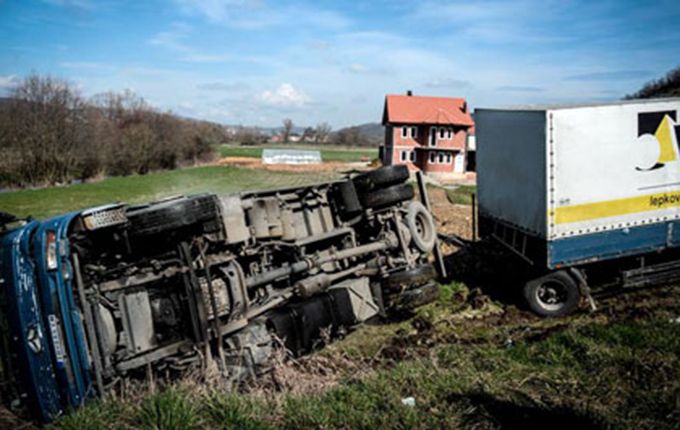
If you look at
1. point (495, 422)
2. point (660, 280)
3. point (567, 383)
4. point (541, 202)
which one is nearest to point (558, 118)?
point (541, 202)

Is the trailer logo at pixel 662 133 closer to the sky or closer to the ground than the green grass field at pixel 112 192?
closer to the sky

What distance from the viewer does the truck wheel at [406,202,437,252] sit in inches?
287

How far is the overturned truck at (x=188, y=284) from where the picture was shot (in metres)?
4.04

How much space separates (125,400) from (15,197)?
21.7m

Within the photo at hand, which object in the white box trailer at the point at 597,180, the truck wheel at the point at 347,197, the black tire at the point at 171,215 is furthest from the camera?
the truck wheel at the point at 347,197

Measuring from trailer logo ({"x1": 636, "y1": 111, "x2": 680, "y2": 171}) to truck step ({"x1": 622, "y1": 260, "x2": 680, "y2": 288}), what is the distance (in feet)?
5.01

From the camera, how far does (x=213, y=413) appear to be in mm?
3393

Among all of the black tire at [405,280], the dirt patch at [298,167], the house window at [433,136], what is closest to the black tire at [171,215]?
the black tire at [405,280]

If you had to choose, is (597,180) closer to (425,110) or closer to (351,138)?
(425,110)

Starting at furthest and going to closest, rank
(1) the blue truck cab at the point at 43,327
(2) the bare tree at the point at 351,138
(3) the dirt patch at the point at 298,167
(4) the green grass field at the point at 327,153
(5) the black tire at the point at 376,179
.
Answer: (2) the bare tree at the point at 351,138 < (4) the green grass field at the point at 327,153 < (3) the dirt patch at the point at 298,167 < (5) the black tire at the point at 376,179 < (1) the blue truck cab at the point at 43,327

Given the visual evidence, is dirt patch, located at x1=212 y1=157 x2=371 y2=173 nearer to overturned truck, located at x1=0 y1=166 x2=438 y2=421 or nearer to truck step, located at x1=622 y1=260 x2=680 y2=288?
truck step, located at x1=622 y1=260 x2=680 y2=288

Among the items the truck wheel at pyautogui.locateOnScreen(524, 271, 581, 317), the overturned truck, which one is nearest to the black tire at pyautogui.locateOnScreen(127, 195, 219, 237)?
the overturned truck

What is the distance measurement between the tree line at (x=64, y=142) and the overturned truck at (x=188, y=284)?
24.5 m

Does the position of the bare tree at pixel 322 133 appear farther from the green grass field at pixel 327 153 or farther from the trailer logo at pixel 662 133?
the trailer logo at pixel 662 133
